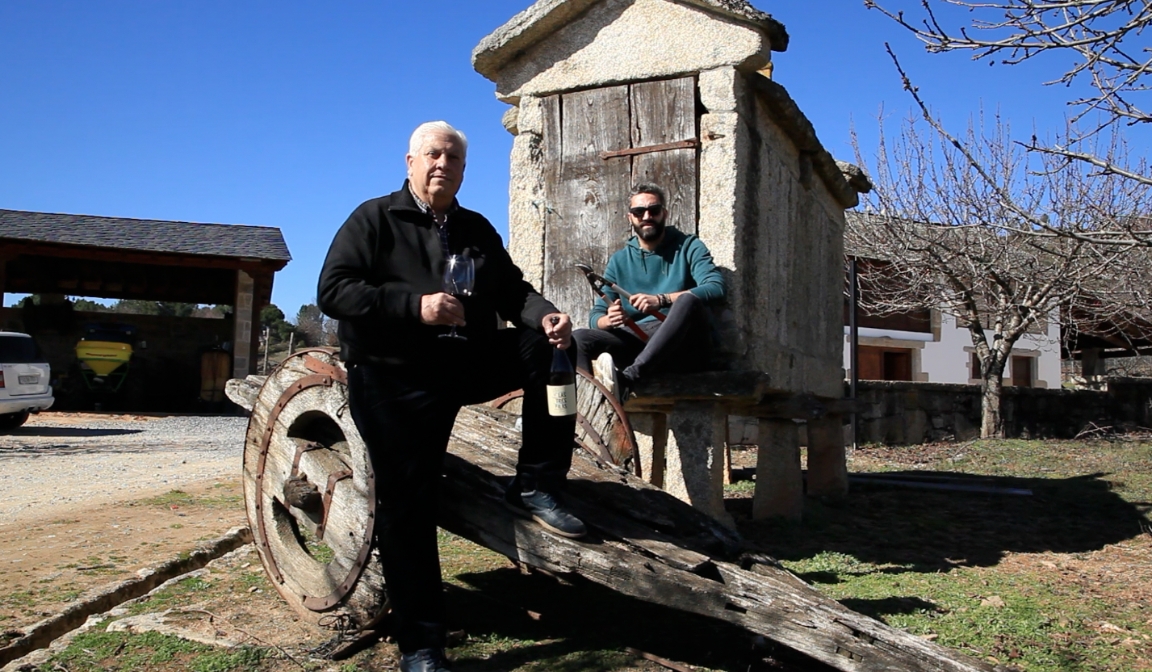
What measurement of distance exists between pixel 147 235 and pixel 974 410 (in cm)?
1610

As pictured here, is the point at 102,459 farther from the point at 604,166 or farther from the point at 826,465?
the point at 826,465

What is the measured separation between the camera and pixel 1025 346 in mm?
24656

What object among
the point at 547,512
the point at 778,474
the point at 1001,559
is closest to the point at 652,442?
the point at 778,474

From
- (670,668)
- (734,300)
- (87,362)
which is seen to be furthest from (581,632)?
(87,362)

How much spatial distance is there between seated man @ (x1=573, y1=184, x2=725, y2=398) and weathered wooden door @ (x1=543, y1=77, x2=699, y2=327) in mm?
391

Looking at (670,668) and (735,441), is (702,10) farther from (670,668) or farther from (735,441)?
(735,441)

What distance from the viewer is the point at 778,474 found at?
6402mm

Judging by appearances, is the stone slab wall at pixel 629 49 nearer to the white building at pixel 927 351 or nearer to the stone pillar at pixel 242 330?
the stone pillar at pixel 242 330

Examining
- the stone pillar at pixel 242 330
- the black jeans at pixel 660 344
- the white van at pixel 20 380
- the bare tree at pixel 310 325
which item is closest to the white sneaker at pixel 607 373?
the black jeans at pixel 660 344

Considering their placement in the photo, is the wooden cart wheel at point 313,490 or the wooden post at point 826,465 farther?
the wooden post at point 826,465

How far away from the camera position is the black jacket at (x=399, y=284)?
279 cm

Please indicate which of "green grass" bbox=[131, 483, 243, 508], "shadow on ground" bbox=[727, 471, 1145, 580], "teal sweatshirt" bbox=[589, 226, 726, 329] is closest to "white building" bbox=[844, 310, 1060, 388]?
"shadow on ground" bbox=[727, 471, 1145, 580]

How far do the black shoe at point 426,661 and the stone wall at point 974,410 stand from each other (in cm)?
971

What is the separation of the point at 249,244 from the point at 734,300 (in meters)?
16.2
